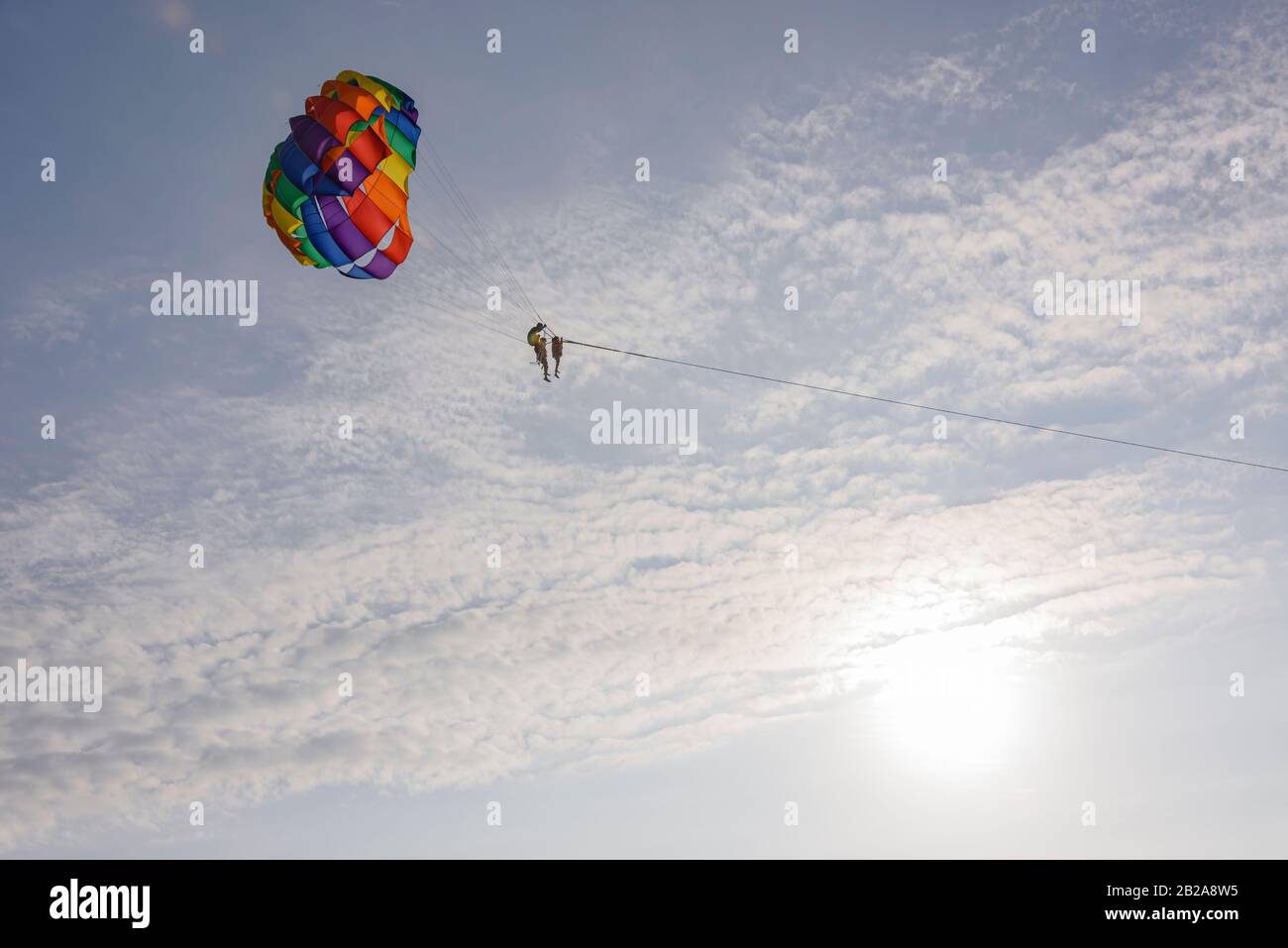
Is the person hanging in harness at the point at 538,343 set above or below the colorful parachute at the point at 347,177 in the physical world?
below

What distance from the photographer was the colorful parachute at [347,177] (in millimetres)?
29766

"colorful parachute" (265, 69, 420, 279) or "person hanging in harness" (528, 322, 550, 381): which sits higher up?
"colorful parachute" (265, 69, 420, 279)

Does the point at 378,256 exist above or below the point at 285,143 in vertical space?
below

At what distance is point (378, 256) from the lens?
32.1 m

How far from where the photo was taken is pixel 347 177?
29766 mm

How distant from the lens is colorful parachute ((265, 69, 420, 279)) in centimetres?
2977
